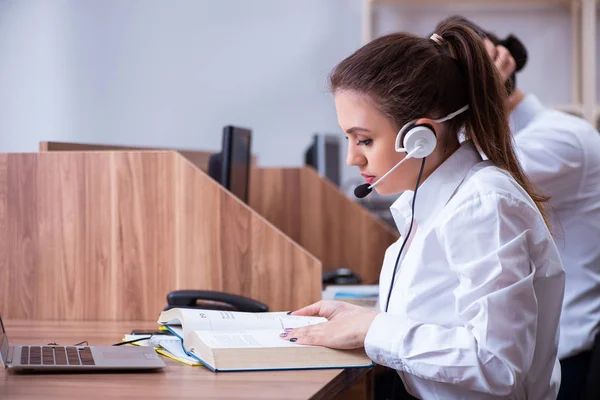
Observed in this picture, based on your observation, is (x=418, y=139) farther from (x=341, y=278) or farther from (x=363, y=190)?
(x=341, y=278)

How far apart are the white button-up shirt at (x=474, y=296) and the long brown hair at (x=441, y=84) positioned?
0.15 ft

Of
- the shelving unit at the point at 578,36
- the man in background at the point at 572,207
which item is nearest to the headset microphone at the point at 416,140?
the man in background at the point at 572,207

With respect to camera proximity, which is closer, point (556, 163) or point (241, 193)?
point (556, 163)

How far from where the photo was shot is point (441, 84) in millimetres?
1143

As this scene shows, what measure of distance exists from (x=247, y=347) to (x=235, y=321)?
0.18 meters

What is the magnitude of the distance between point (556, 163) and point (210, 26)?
9.16ft

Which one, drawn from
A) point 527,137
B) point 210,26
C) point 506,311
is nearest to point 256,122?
point 210,26

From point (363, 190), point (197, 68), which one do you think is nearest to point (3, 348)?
point (363, 190)

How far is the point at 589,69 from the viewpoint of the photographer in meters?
4.05

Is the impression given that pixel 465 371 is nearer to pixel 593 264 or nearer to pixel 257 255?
pixel 257 255

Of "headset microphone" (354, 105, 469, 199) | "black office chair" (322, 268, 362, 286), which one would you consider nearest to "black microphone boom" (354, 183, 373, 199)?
"headset microphone" (354, 105, 469, 199)

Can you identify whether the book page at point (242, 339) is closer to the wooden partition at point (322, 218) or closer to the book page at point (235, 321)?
the book page at point (235, 321)

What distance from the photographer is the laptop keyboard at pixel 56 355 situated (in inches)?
42.2

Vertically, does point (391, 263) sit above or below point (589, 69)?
below
